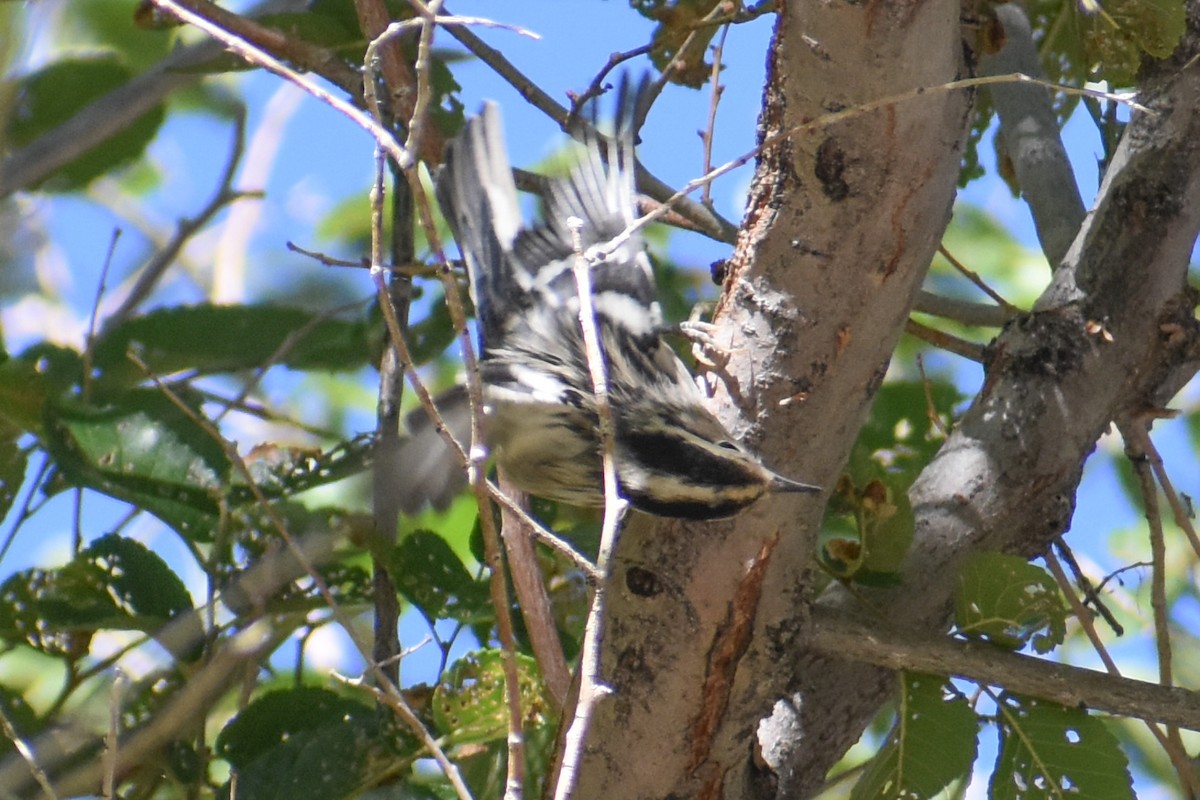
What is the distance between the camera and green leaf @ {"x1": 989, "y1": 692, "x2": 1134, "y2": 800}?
166cm

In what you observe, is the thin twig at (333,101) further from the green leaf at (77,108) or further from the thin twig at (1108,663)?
the green leaf at (77,108)

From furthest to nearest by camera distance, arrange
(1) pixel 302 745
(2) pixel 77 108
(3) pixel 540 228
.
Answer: (2) pixel 77 108, (3) pixel 540 228, (1) pixel 302 745

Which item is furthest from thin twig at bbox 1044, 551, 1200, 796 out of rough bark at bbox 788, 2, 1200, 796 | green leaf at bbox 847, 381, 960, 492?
green leaf at bbox 847, 381, 960, 492

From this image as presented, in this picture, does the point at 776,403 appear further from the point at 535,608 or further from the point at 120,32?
the point at 120,32

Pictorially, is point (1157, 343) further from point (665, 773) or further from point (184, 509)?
point (184, 509)

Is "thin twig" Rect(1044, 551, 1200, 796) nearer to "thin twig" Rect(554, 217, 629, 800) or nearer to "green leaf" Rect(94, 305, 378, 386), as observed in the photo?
"thin twig" Rect(554, 217, 629, 800)

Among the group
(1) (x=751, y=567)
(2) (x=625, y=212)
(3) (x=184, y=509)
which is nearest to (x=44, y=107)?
(3) (x=184, y=509)

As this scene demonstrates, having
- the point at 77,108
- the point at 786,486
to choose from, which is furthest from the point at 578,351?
the point at 77,108

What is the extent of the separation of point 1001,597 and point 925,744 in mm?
219

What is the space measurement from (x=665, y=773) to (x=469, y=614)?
1.64 feet

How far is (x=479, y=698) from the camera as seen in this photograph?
186cm

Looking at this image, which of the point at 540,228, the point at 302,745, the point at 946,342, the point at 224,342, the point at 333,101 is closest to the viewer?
the point at 333,101

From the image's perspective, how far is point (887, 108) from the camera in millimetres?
1390

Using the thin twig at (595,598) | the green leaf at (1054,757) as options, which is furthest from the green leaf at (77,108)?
the green leaf at (1054,757)
